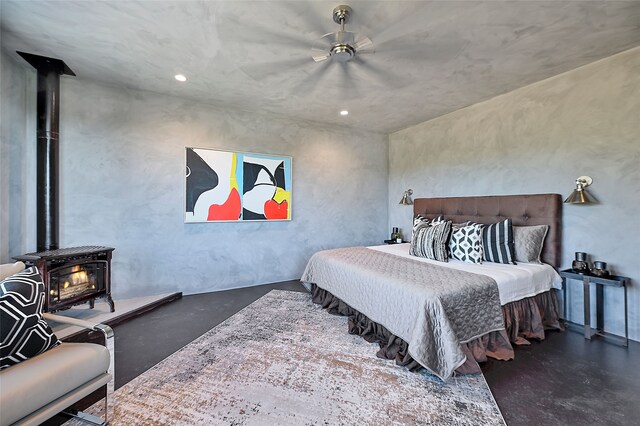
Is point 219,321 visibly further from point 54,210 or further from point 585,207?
point 585,207

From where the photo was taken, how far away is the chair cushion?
3.70 feet

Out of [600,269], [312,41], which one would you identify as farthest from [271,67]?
[600,269]

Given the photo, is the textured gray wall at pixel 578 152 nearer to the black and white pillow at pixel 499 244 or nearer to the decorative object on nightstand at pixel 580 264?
the decorative object on nightstand at pixel 580 264

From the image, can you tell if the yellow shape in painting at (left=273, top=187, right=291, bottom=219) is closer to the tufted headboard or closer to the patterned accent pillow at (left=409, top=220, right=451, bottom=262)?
the patterned accent pillow at (left=409, top=220, right=451, bottom=262)

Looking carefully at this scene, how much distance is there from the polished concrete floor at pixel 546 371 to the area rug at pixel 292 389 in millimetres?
162

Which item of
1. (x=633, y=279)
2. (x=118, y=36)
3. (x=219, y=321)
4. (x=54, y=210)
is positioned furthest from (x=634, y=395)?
(x=54, y=210)

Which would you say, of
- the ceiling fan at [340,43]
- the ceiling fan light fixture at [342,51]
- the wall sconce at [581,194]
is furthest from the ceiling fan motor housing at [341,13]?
the wall sconce at [581,194]

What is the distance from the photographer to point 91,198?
3088 millimetres

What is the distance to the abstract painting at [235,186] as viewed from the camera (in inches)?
143

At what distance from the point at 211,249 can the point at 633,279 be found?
15.4 feet

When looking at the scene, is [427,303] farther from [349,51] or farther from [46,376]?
[46,376]

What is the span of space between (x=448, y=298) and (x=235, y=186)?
312 cm

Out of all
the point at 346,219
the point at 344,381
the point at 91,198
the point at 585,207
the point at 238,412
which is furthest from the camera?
the point at 346,219

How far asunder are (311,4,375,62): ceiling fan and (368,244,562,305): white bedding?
2228 mm
